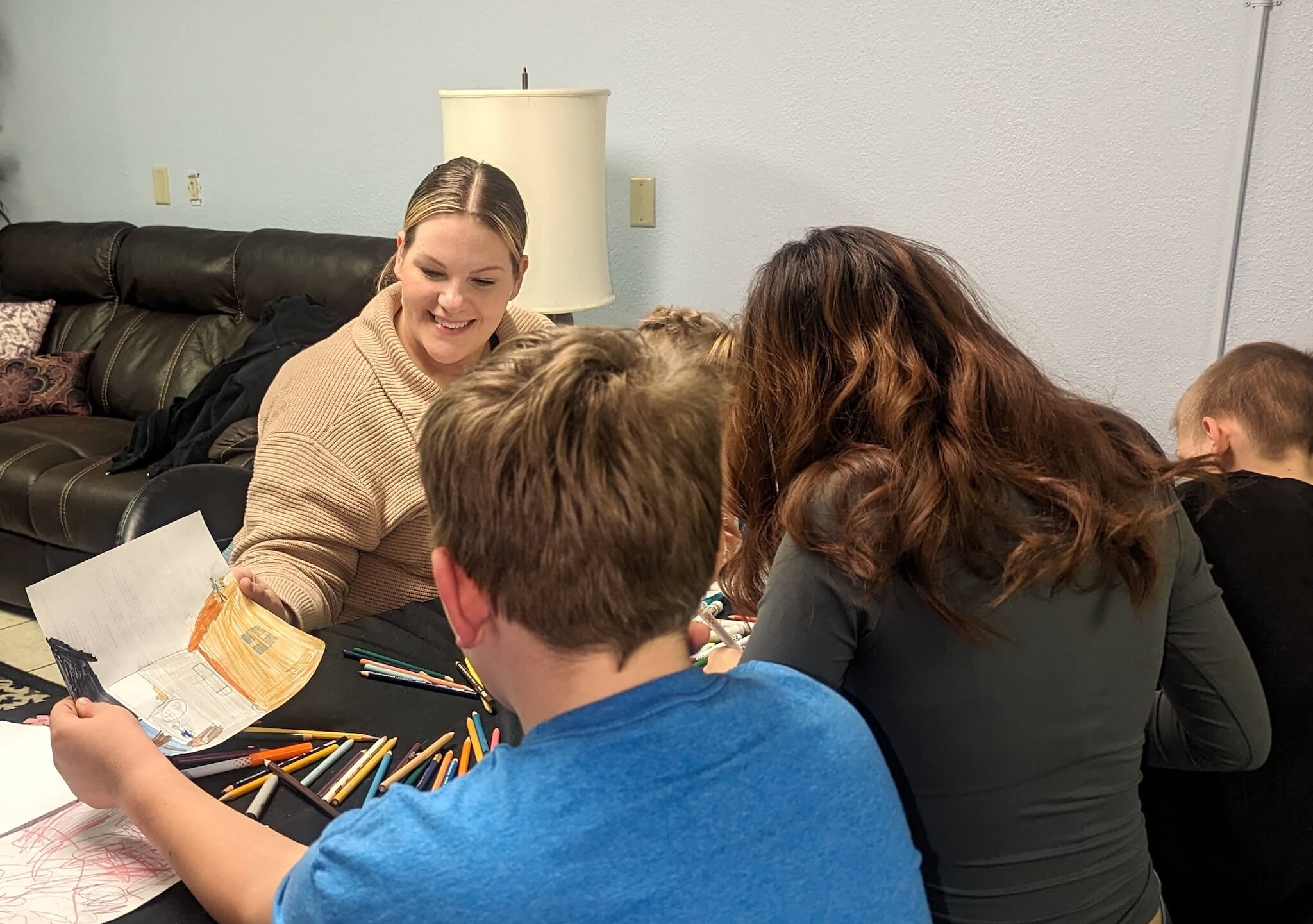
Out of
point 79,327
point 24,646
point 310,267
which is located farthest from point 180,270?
point 24,646

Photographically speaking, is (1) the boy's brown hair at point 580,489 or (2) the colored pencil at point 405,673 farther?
(2) the colored pencil at point 405,673

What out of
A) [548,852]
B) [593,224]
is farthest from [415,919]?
[593,224]

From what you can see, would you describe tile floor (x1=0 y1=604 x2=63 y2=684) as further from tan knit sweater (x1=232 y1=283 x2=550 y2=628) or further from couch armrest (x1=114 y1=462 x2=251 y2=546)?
tan knit sweater (x1=232 y1=283 x2=550 y2=628)

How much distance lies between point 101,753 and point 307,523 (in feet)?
1.91

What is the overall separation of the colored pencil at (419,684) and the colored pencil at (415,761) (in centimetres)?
9

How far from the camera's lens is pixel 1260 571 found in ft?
4.14

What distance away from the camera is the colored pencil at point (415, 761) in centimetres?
107

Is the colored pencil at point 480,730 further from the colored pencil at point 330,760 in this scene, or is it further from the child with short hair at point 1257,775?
the child with short hair at point 1257,775

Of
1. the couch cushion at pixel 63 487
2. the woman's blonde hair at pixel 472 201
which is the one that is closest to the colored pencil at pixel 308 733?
the woman's blonde hair at pixel 472 201

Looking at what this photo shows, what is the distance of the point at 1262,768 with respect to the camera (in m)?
1.27

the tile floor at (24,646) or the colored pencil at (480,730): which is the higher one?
the colored pencil at (480,730)

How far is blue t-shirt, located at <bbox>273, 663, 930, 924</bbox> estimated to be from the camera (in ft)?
2.03

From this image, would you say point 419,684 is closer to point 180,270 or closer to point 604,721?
point 604,721

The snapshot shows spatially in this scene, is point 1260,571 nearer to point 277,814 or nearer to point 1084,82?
point 277,814
